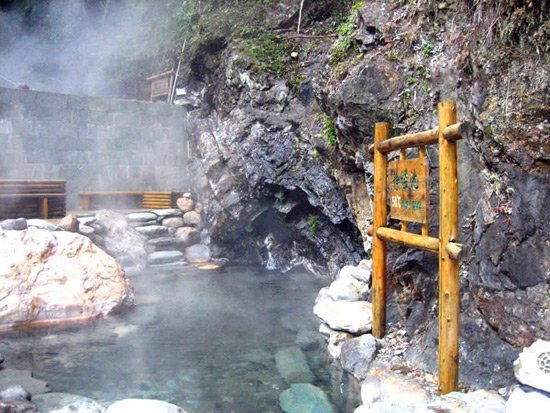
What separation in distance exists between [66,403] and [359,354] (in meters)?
3.25

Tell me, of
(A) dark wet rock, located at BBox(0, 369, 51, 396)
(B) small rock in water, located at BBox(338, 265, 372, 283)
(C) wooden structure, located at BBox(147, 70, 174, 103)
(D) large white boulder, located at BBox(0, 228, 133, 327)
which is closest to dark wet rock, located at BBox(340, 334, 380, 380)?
(B) small rock in water, located at BBox(338, 265, 372, 283)

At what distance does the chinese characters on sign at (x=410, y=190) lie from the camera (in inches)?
187

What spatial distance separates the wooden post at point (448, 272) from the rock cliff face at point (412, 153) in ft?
1.05

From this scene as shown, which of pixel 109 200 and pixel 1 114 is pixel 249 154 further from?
pixel 1 114

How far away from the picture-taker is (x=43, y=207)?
442 inches

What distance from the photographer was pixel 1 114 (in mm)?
12297

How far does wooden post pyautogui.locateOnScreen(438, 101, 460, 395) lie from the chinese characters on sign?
0.37 meters

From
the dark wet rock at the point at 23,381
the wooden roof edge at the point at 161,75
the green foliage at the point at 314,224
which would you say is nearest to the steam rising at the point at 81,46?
the wooden roof edge at the point at 161,75

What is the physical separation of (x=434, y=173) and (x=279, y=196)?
597 centimetres

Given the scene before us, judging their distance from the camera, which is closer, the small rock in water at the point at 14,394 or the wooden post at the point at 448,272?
the wooden post at the point at 448,272

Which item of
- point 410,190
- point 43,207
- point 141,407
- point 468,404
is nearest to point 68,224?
point 43,207

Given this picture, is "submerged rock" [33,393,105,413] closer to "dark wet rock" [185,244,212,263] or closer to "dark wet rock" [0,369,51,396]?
"dark wet rock" [0,369,51,396]

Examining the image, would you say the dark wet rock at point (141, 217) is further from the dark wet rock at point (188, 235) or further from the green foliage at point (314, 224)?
the green foliage at point (314, 224)

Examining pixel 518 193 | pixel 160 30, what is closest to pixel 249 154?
pixel 518 193
